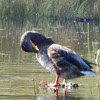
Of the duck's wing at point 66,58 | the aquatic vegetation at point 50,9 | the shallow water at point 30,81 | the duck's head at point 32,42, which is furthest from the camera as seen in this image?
the aquatic vegetation at point 50,9

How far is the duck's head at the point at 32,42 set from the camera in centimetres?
758

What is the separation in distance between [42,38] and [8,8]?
1737 cm

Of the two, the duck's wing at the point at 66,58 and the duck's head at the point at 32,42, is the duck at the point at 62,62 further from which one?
the duck's head at the point at 32,42

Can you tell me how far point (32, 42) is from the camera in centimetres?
786

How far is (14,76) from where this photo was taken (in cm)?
790

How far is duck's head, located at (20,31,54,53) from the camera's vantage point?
24.9ft

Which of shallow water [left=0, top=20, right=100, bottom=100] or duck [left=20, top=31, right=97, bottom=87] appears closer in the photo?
shallow water [left=0, top=20, right=100, bottom=100]

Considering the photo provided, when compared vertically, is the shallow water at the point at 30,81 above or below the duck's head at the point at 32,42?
below

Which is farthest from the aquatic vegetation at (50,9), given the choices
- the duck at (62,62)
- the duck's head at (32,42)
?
the duck at (62,62)

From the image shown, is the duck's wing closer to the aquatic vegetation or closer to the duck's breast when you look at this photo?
the duck's breast

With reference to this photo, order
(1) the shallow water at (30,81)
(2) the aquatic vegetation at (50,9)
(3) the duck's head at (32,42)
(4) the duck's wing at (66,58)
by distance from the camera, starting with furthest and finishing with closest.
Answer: (2) the aquatic vegetation at (50,9) < (3) the duck's head at (32,42) < (4) the duck's wing at (66,58) < (1) the shallow water at (30,81)

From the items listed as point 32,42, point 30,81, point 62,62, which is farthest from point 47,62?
point 32,42

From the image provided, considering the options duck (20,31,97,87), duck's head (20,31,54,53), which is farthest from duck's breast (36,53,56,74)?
duck's head (20,31,54,53)

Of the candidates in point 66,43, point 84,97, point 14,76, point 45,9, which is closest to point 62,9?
point 45,9
